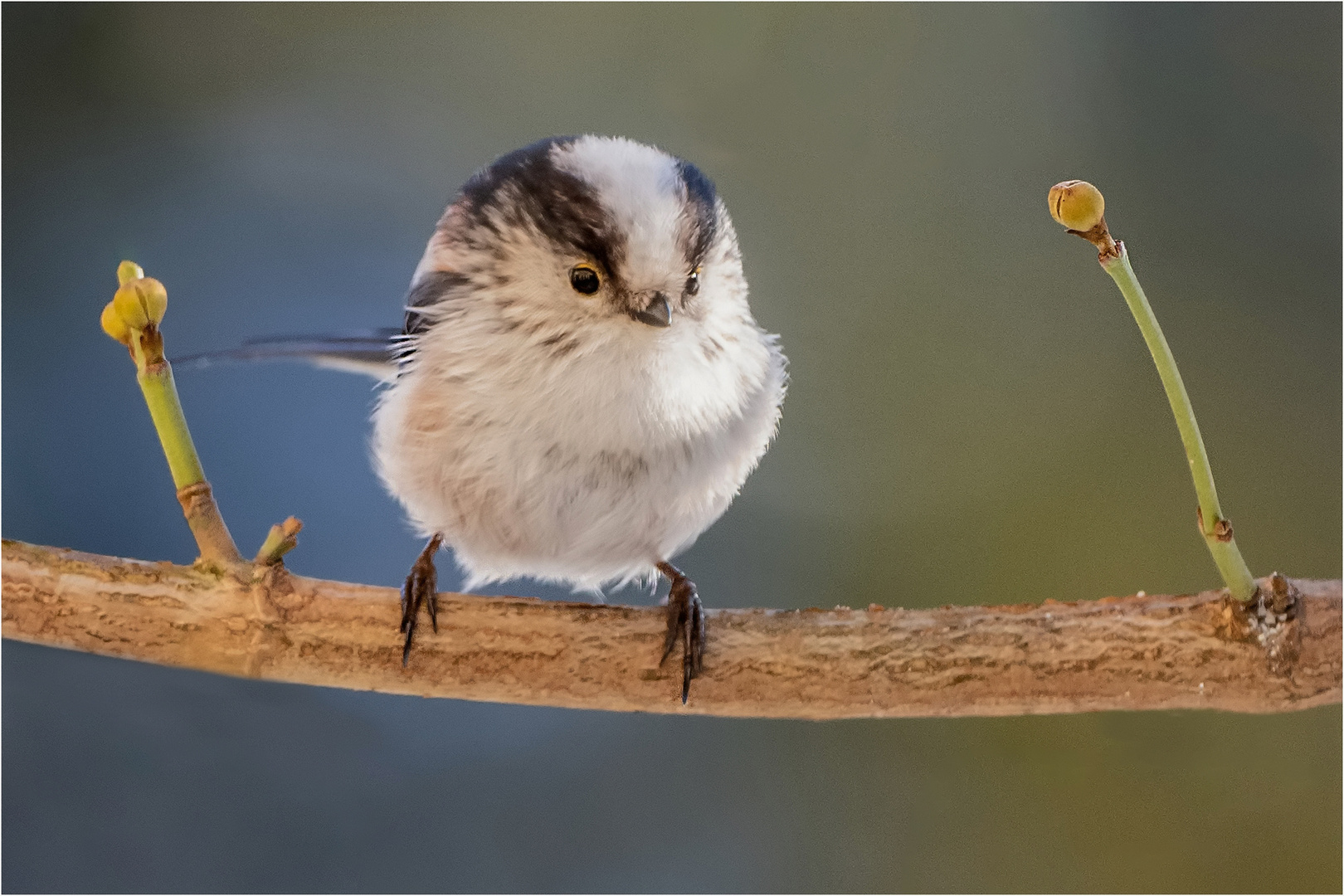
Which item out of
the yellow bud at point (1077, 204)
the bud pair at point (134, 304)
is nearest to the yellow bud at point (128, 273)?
the bud pair at point (134, 304)

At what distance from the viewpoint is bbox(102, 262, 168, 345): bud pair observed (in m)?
0.65

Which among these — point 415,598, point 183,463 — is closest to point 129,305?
point 183,463

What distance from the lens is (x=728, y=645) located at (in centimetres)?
87

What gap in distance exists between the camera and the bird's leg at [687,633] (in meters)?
0.86

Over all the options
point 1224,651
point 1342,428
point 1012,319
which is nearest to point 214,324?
point 1012,319

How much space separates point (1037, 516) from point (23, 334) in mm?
1321

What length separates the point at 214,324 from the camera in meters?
1.48

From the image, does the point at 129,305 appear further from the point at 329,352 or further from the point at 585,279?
the point at 329,352

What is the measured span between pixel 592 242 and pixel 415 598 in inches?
12.3

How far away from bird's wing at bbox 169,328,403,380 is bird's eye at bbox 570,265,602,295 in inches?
11.8

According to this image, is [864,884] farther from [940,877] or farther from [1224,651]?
[1224,651]

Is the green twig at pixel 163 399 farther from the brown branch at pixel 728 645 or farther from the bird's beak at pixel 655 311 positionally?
the bird's beak at pixel 655 311

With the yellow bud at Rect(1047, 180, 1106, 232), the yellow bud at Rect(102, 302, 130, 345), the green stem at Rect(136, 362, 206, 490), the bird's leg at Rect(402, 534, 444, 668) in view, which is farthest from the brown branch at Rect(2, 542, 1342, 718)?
the yellow bud at Rect(1047, 180, 1106, 232)

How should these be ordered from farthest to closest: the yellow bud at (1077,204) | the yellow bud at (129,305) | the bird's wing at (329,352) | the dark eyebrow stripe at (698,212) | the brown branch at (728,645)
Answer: the bird's wing at (329,352), the dark eyebrow stripe at (698,212), the brown branch at (728,645), the yellow bud at (129,305), the yellow bud at (1077,204)
